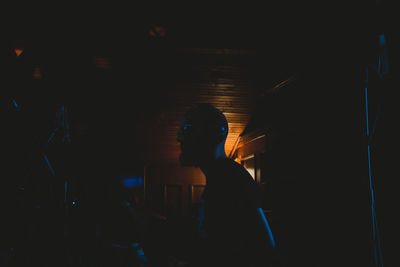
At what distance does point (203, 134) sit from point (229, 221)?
1.38 feet

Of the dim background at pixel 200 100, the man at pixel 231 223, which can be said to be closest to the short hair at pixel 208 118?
the man at pixel 231 223

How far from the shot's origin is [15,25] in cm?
458

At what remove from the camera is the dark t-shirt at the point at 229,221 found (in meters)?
1.26

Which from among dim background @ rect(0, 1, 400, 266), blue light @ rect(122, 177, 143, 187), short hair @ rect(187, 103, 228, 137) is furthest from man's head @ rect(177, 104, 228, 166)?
blue light @ rect(122, 177, 143, 187)

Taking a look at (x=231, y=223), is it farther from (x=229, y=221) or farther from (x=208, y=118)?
(x=208, y=118)

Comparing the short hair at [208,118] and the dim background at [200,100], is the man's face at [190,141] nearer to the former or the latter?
the short hair at [208,118]

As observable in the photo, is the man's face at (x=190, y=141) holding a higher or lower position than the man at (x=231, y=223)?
higher

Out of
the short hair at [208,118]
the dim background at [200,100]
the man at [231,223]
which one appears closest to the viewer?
the man at [231,223]

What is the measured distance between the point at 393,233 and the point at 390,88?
120cm

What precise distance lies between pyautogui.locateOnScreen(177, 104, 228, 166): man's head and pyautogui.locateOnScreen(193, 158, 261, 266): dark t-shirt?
0.16 metres

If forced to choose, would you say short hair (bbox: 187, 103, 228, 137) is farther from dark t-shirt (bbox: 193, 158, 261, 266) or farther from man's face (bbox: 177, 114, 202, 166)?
dark t-shirt (bbox: 193, 158, 261, 266)

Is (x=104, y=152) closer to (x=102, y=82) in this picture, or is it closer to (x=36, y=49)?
(x=102, y=82)

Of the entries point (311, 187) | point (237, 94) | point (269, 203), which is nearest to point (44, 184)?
point (311, 187)

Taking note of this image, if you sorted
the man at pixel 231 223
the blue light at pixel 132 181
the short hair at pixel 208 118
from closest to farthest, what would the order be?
the man at pixel 231 223 → the short hair at pixel 208 118 → the blue light at pixel 132 181
